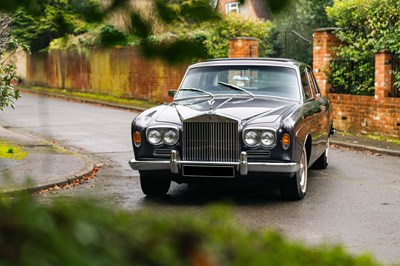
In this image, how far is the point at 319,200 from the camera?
9102 millimetres

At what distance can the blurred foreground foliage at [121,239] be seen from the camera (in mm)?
1670

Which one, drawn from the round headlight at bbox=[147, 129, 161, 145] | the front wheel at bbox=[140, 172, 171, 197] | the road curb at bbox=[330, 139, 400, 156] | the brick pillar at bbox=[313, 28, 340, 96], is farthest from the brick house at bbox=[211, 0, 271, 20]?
the brick pillar at bbox=[313, 28, 340, 96]

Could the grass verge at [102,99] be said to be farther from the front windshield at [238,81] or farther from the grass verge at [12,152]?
the front windshield at [238,81]

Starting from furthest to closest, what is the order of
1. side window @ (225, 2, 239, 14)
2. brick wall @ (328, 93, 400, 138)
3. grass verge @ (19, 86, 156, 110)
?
grass verge @ (19, 86, 156, 110) < brick wall @ (328, 93, 400, 138) < side window @ (225, 2, 239, 14)

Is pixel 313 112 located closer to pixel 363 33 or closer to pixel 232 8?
pixel 232 8

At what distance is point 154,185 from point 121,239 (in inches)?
295

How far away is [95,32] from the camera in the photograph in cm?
337

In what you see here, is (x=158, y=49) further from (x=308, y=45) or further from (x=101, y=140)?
(x=308, y=45)

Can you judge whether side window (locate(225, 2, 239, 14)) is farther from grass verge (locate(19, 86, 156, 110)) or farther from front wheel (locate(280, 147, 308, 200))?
grass verge (locate(19, 86, 156, 110))

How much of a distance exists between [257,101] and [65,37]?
6053 millimetres

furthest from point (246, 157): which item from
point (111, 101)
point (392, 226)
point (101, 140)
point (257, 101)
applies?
point (111, 101)

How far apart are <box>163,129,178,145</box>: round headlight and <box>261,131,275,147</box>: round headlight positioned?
101cm

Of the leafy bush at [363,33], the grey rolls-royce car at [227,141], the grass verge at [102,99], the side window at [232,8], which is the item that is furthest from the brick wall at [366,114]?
the side window at [232,8]

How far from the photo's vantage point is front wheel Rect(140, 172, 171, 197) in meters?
9.23
